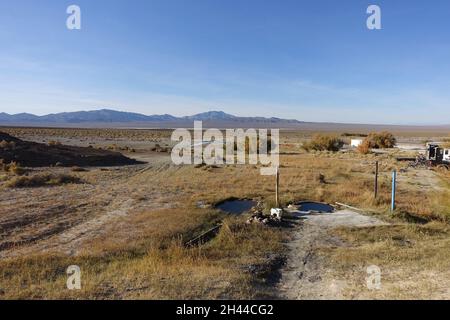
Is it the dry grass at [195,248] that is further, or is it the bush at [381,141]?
the bush at [381,141]

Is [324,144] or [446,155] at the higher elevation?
[324,144]

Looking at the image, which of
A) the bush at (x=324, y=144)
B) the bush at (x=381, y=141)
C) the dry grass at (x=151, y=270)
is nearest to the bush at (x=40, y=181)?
the dry grass at (x=151, y=270)

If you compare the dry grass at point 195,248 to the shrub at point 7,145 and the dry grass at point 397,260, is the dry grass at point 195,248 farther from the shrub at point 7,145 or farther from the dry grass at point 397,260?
the shrub at point 7,145

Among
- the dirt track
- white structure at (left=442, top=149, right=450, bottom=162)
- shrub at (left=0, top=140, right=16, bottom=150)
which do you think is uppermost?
shrub at (left=0, top=140, right=16, bottom=150)

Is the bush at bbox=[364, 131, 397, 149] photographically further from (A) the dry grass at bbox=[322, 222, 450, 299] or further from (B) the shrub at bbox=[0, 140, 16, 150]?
(B) the shrub at bbox=[0, 140, 16, 150]

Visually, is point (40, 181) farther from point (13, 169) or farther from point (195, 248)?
point (195, 248)

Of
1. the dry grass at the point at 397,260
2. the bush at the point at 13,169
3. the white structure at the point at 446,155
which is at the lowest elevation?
the dry grass at the point at 397,260

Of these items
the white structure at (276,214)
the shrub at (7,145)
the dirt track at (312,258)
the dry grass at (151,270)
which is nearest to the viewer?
the dry grass at (151,270)

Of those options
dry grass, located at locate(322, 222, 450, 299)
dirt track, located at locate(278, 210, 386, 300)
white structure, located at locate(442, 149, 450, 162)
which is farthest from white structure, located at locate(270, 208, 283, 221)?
white structure, located at locate(442, 149, 450, 162)

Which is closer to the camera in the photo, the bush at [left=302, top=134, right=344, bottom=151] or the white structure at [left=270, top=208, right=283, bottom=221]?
the white structure at [left=270, top=208, right=283, bottom=221]

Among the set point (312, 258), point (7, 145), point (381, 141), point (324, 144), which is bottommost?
point (312, 258)

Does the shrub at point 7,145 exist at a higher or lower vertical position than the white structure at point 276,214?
higher

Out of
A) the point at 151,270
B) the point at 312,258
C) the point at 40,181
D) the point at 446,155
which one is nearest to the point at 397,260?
the point at 312,258
